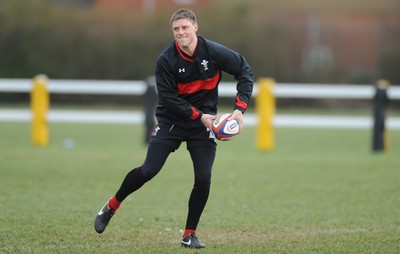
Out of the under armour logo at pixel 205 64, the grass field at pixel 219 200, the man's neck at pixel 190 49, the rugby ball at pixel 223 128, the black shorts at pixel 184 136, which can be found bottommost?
the grass field at pixel 219 200

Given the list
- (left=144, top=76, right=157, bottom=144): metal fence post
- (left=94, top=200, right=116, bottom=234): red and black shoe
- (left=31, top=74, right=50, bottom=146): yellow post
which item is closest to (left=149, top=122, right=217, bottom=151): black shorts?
(left=94, top=200, right=116, bottom=234): red and black shoe

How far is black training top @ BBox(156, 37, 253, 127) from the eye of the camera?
723 cm

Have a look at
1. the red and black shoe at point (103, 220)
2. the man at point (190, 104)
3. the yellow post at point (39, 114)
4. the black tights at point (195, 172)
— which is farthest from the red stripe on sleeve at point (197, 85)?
the yellow post at point (39, 114)

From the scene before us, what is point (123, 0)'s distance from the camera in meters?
45.4

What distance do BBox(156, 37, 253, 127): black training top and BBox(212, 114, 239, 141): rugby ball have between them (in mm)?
192

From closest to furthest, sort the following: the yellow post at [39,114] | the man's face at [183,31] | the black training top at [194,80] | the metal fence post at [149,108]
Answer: the man's face at [183,31], the black training top at [194,80], the metal fence post at [149,108], the yellow post at [39,114]

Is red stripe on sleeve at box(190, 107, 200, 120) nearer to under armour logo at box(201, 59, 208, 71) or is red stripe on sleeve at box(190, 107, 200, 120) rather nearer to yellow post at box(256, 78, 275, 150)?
under armour logo at box(201, 59, 208, 71)

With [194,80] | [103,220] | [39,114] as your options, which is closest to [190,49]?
[194,80]

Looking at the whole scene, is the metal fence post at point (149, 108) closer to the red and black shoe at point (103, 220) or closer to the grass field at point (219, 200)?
the grass field at point (219, 200)

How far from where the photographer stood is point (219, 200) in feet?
33.4

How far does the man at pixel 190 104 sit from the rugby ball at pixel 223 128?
8 cm

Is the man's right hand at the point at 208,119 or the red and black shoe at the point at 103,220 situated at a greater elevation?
the man's right hand at the point at 208,119

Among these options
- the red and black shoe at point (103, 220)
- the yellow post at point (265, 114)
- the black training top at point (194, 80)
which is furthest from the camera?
the yellow post at point (265, 114)

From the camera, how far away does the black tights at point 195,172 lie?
726cm
